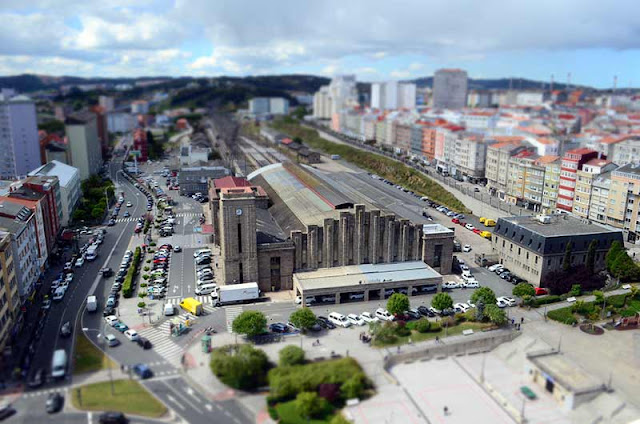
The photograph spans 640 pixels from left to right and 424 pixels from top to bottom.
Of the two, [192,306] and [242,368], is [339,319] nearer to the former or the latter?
[242,368]

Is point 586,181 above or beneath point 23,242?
above

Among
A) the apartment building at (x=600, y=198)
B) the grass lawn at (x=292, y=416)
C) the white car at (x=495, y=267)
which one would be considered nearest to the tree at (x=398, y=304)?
the grass lawn at (x=292, y=416)

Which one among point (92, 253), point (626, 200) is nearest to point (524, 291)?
point (626, 200)

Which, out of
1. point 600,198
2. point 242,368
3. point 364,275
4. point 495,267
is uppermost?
point 600,198

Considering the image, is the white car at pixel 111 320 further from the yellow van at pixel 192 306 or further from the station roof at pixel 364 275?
the station roof at pixel 364 275

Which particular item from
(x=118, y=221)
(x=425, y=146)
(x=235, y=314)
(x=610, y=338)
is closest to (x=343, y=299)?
(x=235, y=314)

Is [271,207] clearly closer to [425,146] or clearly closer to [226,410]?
[226,410]

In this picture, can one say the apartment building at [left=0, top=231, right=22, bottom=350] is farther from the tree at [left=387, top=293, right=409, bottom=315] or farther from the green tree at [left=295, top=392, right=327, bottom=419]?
the tree at [left=387, top=293, right=409, bottom=315]
